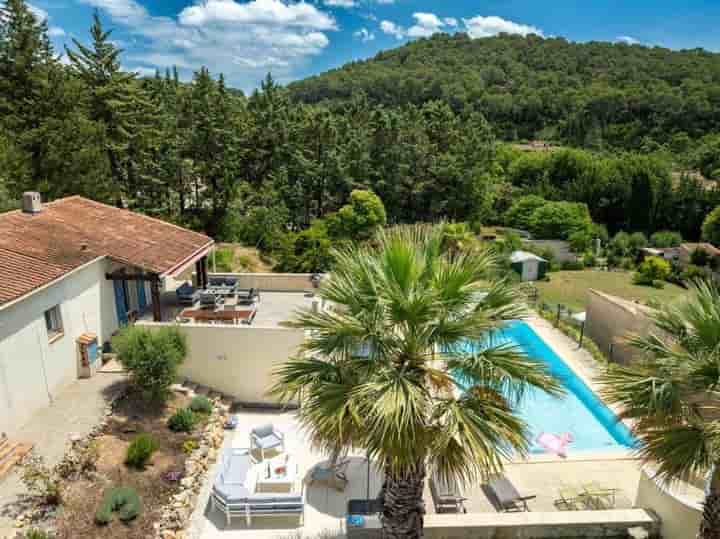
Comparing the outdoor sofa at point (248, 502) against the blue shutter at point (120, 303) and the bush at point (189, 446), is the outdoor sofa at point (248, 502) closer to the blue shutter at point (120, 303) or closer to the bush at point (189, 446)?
the bush at point (189, 446)

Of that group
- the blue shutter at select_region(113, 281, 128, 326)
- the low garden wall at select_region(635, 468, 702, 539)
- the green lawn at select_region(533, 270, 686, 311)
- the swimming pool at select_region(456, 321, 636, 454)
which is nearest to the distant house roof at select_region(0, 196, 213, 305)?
the blue shutter at select_region(113, 281, 128, 326)

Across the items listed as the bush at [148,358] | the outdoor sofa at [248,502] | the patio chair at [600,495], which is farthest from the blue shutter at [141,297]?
the patio chair at [600,495]

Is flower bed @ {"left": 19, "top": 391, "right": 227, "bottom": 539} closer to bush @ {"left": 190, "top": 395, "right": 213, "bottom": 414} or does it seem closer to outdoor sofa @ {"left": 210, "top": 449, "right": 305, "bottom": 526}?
bush @ {"left": 190, "top": 395, "right": 213, "bottom": 414}

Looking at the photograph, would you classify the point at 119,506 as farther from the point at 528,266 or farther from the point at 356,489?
the point at 528,266

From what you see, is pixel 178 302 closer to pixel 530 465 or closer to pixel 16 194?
pixel 16 194

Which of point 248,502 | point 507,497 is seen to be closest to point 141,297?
point 248,502

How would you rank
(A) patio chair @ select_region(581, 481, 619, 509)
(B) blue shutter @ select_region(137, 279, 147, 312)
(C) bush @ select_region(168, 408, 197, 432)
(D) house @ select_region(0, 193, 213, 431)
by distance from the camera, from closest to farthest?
1. (A) patio chair @ select_region(581, 481, 619, 509)
2. (D) house @ select_region(0, 193, 213, 431)
3. (C) bush @ select_region(168, 408, 197, 432)
4. (B) blue shutter @ select_region(137, 279, 147, 312)

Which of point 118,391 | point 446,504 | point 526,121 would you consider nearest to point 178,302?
point 118,391
